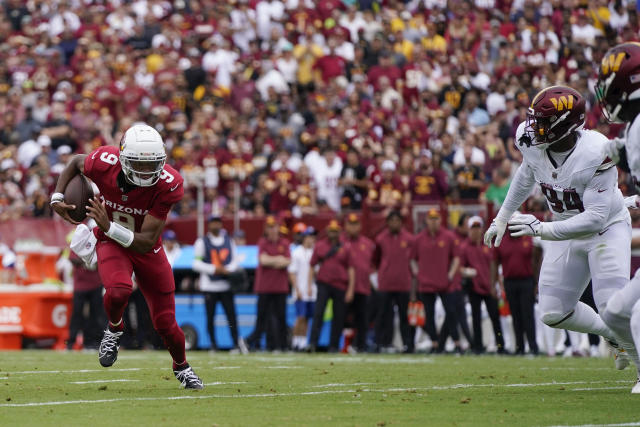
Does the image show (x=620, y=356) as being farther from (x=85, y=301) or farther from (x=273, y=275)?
(x=85, y=301)

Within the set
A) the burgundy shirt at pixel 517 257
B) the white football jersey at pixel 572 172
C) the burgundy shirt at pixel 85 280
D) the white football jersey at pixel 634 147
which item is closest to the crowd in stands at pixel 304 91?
the burgundy shirt at pixel 517 257

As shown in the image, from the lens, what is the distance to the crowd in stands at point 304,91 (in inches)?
714

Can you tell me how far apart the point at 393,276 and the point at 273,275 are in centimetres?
167

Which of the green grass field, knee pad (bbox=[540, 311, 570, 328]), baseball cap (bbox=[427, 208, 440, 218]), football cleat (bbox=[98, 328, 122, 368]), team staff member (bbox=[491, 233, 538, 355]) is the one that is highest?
baseball cap (bbox=[427, 208, 440, 218])

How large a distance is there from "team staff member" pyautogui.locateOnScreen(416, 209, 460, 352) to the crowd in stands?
42.2 inches

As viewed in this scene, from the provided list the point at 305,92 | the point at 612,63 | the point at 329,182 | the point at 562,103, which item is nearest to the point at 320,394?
the point at 562,103

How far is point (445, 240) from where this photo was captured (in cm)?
1561

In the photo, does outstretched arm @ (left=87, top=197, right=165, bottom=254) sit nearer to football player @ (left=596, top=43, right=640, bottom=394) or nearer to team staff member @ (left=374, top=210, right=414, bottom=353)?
football player @ (left=596, top=43, right=640, bottom=394)

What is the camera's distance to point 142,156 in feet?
26.3

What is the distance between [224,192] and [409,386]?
36.4 ft

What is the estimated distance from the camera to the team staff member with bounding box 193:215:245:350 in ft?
52.5

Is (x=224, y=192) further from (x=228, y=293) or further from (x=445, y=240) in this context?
(x=445, y=240)

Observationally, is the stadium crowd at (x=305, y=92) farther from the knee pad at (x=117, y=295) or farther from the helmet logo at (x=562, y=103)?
the knee pad at (x=117, y=295)

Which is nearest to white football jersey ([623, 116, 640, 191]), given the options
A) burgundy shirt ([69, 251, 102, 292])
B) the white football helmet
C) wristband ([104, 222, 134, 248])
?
the white football helmet
